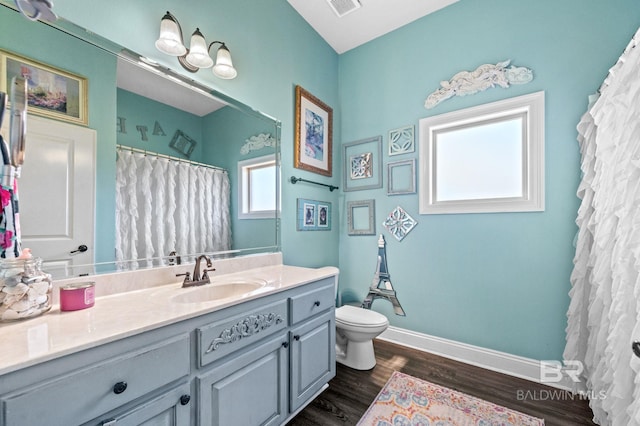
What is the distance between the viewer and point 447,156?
7.55ft

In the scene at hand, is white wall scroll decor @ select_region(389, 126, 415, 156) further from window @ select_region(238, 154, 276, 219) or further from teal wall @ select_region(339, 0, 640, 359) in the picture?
window @ select_region(238, 154, 276, 219)

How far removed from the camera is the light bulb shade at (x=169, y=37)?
1.34 metres

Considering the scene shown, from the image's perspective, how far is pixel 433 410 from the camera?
1.58 meters

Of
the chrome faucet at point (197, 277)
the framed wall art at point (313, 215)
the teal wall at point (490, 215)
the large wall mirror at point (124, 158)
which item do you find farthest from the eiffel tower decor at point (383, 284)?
the chrome faucet at point (197, 277)

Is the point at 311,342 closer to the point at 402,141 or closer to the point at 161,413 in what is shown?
the point at 161,413

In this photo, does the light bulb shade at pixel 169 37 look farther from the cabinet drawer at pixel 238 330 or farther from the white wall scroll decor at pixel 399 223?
the white wall scroll decor at pixel 399 223

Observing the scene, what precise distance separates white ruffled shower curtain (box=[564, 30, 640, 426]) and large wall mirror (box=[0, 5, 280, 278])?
1.97 m

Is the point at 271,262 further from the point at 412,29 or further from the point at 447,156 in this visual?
the point at 412,29

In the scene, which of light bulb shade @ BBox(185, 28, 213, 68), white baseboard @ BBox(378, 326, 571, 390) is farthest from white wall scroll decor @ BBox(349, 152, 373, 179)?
light bulb shade @ BBox(185, 28, 213, 68)

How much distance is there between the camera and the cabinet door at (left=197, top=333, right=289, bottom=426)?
3.42 feet

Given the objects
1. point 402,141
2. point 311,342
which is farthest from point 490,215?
point 311,342

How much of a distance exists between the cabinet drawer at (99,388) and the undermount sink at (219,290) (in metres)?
0.39

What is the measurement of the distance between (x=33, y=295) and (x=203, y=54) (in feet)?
4.44

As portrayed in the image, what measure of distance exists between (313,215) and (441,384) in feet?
5.29
